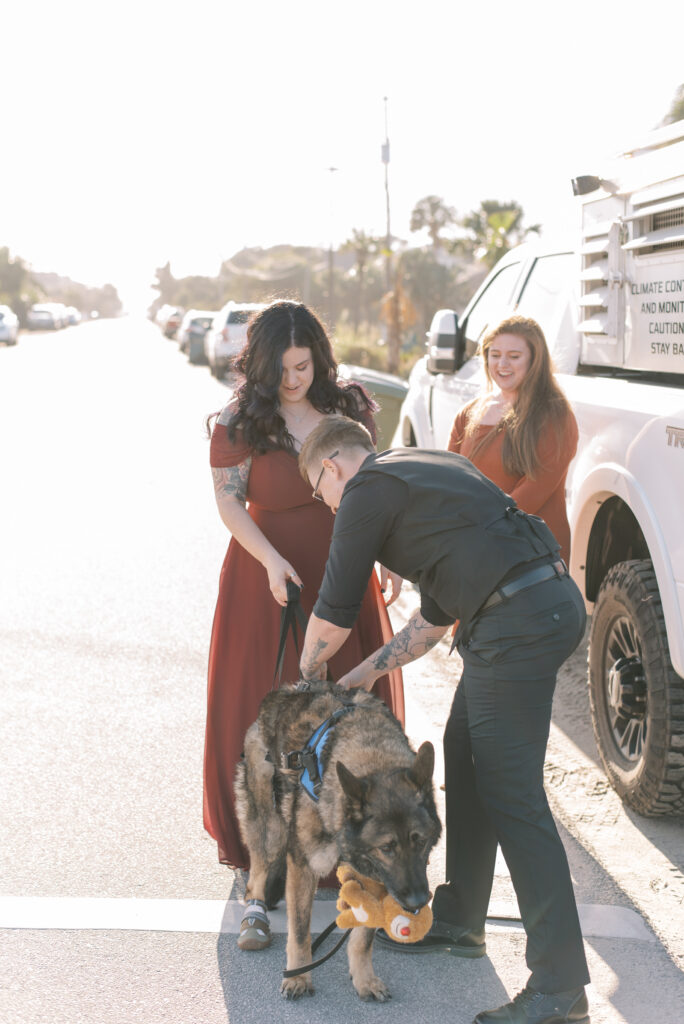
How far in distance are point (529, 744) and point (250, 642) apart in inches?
56.4

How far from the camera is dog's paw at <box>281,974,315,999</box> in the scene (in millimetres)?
3574

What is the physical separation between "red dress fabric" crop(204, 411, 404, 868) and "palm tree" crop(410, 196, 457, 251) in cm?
6132

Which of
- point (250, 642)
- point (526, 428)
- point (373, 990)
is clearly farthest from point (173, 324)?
point (373, 990)

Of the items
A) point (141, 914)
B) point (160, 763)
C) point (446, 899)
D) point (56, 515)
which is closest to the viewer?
point (446, 899)

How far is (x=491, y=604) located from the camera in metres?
3.20

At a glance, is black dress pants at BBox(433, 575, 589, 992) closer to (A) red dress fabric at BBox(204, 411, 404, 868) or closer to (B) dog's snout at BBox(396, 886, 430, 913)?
(B) dog's snout at BBox(396, 886, 430, 913)

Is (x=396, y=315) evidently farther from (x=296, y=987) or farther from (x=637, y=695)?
(x=296, y=987)

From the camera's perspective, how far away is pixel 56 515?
11477 millimetres

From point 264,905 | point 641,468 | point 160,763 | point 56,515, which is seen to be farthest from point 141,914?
point 56,515

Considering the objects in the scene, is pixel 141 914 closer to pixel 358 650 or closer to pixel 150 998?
pixel 150 998

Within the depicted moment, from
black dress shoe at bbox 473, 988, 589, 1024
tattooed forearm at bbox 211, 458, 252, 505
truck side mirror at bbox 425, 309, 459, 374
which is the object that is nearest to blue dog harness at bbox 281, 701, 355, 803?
black dress shoe at bbox 473, 988, 589, 1024

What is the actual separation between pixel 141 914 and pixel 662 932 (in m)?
1.79

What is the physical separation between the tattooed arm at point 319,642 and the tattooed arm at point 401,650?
0.46 ft

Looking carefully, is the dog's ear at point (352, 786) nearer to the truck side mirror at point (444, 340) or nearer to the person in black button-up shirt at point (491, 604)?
the person in black button-up shirt at point (491, 604)
